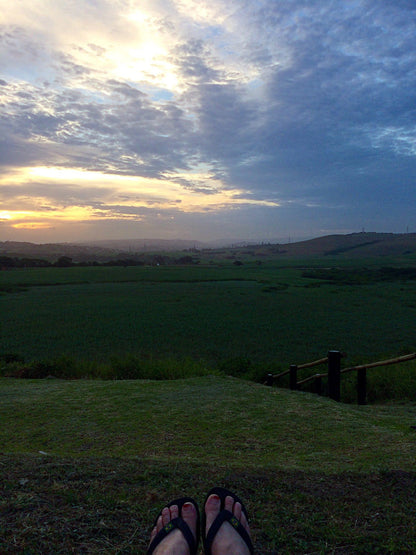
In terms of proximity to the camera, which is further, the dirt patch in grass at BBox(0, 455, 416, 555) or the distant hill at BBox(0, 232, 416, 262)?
the distant hill at BBox(0, 232, 416, 262)

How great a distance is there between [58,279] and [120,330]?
34.6 metres

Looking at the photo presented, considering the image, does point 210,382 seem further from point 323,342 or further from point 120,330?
point 120,330

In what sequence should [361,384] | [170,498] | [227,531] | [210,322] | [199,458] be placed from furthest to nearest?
[210,322] < [361,384] < [199,458] < [170,498] < [227,531]

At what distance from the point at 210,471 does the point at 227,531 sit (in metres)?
0.91

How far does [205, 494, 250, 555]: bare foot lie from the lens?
2146mm

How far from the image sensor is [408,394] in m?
8.75

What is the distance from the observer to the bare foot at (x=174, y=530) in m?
2.15

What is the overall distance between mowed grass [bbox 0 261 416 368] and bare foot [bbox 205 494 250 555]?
13374mm

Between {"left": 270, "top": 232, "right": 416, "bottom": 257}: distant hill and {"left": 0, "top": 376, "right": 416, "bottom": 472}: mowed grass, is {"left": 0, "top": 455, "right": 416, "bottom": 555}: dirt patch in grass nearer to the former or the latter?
{"left": 0, "top": 376, "right": 416, "bottom": 472}: mowed grass

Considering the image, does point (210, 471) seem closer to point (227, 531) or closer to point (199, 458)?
point (199, 458)

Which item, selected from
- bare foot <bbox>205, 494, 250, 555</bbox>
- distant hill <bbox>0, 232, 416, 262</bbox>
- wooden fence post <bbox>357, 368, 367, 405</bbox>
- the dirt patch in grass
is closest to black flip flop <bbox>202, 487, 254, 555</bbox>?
bare foot <bbox>205, 494, 250, 555</bbox>

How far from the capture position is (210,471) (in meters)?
3.14

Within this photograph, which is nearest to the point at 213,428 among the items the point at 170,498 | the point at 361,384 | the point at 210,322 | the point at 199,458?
the point at 199,458

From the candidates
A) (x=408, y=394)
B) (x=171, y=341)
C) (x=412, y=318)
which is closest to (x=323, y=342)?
(x=171, y=341)
